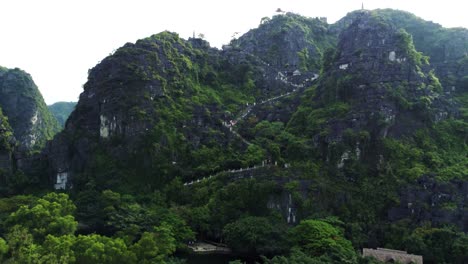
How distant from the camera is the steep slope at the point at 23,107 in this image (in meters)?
109

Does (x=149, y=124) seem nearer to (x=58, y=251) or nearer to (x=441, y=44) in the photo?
(x=58, y=251)

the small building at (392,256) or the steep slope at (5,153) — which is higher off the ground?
the steep slope at (5,153)

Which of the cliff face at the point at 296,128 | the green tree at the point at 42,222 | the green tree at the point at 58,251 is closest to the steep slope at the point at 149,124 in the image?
the cliff face at the point at 296,128

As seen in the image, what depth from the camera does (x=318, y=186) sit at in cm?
5353

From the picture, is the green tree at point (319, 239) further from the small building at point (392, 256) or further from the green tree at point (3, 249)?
the green tree at point (3, 249)

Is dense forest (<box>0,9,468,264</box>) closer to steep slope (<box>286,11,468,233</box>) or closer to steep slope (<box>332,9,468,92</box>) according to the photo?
steep slope (<box>286,11,468,233</box>)

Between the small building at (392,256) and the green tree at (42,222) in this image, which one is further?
the small building at (392,256)

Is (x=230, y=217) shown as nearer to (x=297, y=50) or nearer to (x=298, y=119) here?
(x=298, y=119)

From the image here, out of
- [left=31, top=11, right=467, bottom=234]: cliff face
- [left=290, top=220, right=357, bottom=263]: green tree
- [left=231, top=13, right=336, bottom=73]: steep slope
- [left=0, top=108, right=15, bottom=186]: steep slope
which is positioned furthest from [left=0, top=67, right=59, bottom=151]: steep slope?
[left=290, top=220, right=357, bottom=263]: green tree

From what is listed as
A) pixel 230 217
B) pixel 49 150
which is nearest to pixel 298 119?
pixel 230 217

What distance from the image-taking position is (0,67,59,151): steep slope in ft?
359

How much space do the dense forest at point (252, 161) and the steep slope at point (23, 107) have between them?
28237mm

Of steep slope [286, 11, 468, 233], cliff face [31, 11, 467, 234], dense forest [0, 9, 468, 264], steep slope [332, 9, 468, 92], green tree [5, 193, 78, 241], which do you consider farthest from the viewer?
steep slope [332, 9, 468, 92]

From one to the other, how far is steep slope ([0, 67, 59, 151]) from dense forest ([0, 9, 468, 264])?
28.2 m
